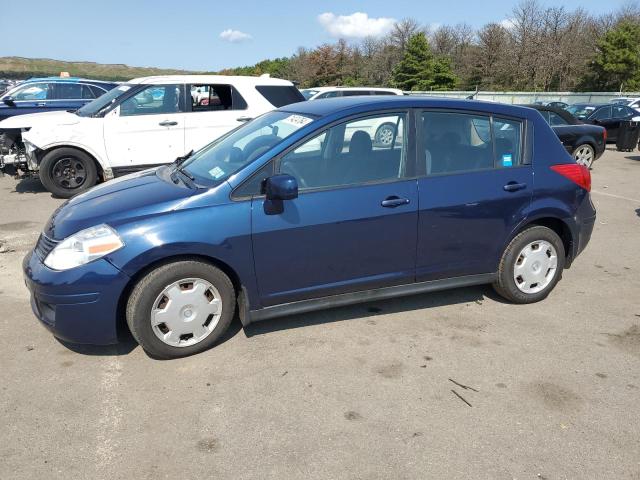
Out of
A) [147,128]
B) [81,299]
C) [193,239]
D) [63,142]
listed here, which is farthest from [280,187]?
[63,142]

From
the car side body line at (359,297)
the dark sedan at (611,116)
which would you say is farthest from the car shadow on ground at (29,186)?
the dark sedan at (611,116)

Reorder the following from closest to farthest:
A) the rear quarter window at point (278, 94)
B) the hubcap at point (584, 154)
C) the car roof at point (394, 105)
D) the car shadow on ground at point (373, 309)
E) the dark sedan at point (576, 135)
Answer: the car roof at point (394, 105) → the car shadow on ground at point (373, 309) → the rear quarter window at point (278, 94) → the dark sedan at point (576, 135) → the hubcap at point (584, 154)

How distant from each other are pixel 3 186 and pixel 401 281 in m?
8.78

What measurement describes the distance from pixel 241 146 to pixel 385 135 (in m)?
1.12

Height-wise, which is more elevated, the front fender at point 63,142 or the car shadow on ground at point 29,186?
the front fender at point 63,142

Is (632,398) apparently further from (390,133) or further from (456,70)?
(456,70)

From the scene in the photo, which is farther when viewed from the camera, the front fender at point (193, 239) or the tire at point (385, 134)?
the tire at point (385, 134)

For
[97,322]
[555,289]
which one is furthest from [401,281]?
[97,322]

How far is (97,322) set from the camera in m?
3.27

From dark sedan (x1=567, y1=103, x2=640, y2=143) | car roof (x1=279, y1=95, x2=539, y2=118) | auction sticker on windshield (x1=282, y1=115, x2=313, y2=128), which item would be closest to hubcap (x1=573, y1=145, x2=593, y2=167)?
dark sedan (x1=567, y1=103, x2=640, y2=143)

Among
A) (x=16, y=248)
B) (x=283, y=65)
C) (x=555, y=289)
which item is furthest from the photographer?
(x=283, y=65)

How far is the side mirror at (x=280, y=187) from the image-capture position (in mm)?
3287

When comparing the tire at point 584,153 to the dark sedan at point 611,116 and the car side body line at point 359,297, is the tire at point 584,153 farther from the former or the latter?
the car side body line at point 359,297

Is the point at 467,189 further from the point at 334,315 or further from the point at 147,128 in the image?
the point at 147,128
